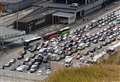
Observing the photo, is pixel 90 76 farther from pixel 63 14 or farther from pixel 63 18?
pixel 63 14

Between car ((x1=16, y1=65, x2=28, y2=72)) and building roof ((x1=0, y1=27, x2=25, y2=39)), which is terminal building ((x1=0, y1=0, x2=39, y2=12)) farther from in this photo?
car ((x1=16, y1=65, x2=28, y2=72))

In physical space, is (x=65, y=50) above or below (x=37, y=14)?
below

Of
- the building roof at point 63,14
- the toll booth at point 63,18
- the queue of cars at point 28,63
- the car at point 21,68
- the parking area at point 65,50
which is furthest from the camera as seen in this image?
the building roof at point 63,14

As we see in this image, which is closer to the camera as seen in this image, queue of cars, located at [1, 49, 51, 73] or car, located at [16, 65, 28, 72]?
car, located at [16, 65, 28, 72]

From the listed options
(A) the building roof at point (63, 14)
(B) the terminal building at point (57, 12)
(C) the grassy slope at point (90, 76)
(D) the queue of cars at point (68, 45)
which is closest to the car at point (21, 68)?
(D) the queue of cars at point (68, 45)

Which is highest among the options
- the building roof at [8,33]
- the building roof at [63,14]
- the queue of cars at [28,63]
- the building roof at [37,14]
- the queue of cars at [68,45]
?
the building roof at [37,14]

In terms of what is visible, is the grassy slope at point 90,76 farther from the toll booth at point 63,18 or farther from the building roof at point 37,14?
the toll booth at point 63,18

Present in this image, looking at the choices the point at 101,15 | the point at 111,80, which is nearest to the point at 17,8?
the point at 101,15

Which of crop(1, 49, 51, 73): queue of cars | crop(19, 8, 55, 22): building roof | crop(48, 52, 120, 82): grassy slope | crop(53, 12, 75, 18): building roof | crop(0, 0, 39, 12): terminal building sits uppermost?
crop(48, 52, 120, 82): grassy slope

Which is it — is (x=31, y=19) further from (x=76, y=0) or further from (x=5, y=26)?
(x=76, y=0)

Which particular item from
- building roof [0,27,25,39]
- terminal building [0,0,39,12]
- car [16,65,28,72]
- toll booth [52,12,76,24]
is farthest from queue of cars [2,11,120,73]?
Answer: terminal building [0,0,39,12]

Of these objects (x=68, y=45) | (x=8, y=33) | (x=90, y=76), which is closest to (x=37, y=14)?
(x=8, y=33)

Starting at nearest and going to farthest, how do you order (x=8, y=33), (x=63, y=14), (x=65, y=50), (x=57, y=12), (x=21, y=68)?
(x=21, y=68) → (x=65, y=50) → (x=8, y=33) → (x=63, y=14) → (x=57, y=12)
